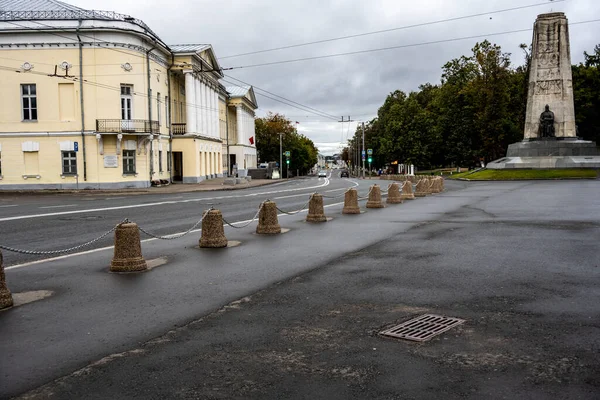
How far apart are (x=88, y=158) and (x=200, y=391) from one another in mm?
41163

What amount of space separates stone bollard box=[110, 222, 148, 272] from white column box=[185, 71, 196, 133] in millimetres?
45842

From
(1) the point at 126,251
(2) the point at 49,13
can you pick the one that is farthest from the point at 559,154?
(1) the point at 126,251

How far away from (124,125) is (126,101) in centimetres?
233

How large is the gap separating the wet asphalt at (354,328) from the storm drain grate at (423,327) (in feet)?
0.45

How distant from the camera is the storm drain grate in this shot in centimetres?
593

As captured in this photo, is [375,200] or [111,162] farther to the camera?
[111,162]

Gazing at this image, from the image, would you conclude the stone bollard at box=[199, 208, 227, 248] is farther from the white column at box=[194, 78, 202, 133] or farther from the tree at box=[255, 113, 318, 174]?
the tree at box=[255, 113, 318, 174]

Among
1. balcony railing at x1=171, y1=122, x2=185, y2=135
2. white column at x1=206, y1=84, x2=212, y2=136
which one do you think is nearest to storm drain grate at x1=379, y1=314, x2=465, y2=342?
balcony railing at x1=171, y1=122, x2=185, y2=135

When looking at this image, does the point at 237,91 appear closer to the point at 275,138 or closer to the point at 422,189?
the point at 275,138

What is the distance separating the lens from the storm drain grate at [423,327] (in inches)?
234

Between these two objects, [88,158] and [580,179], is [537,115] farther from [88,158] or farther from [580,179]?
[88,158]

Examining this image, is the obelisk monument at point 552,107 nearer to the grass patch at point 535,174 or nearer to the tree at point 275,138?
the grass patch at point 535,174

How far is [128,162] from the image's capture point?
43906 mm

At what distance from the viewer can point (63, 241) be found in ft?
45.6
